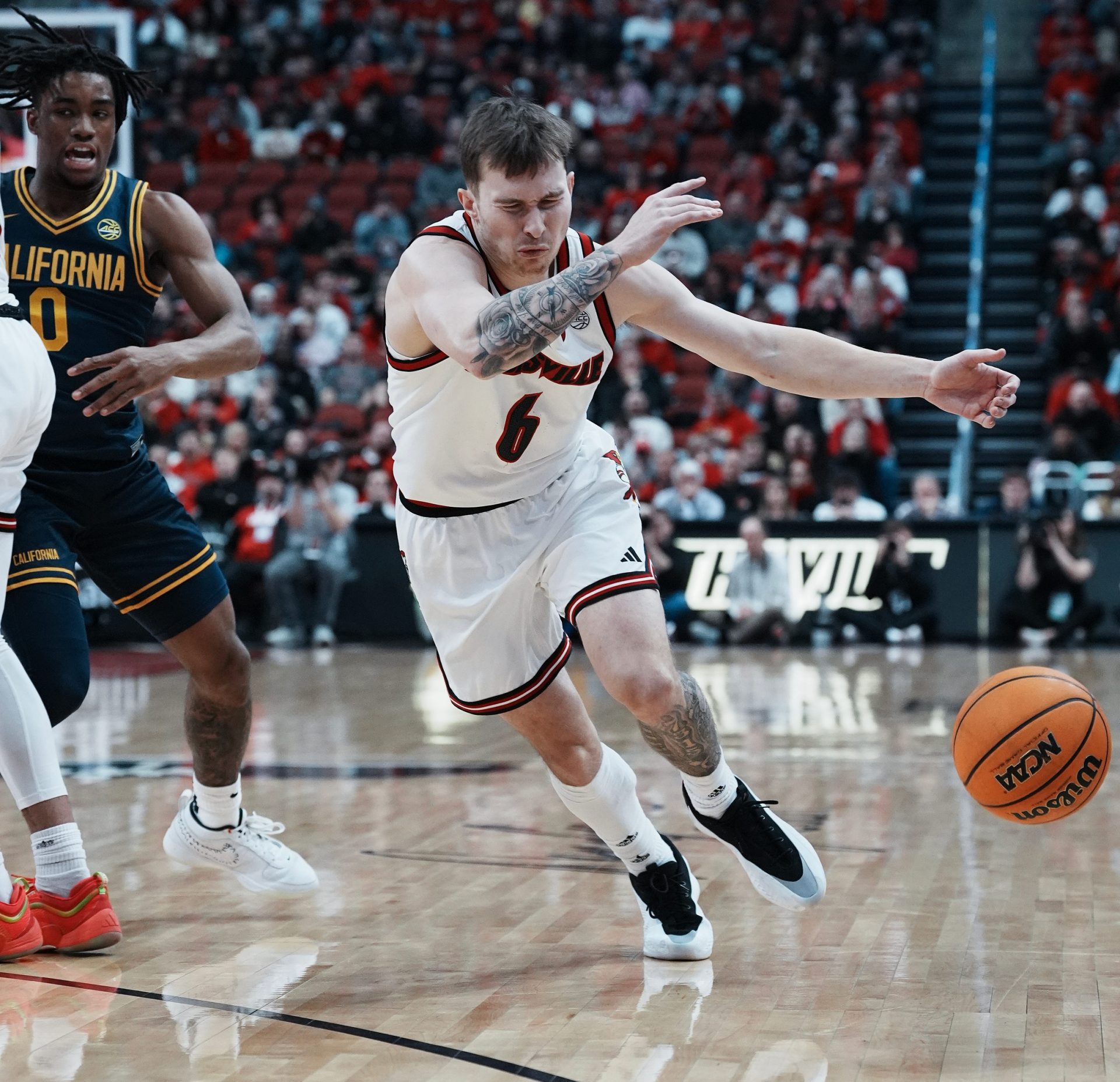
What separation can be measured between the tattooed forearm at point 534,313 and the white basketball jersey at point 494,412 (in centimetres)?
29

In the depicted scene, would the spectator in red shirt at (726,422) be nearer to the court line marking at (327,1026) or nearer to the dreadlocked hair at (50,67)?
the dreadlocked hair at (50,67)

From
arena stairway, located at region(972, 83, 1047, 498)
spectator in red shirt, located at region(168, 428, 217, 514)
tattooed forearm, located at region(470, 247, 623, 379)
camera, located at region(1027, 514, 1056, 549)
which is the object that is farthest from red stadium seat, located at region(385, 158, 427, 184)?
tattooed forearm, located at region(470, 247, 623, 379)

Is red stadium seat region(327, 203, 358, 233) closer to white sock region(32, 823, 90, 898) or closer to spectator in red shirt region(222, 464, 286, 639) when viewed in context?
spectator in red shirt region(222, 464, 286, 639)

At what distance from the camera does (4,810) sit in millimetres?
6020

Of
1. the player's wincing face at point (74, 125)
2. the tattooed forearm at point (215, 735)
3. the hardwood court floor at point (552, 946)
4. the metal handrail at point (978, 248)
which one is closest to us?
the hardwood court floor at point (552, 946)

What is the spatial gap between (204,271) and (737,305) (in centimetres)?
1226

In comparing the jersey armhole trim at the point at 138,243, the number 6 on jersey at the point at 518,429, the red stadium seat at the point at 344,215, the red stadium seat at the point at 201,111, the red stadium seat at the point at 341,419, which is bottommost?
the red stadium seat at the point at 341,419

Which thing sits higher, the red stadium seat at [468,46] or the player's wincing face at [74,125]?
the red stadium seat at [468,46]

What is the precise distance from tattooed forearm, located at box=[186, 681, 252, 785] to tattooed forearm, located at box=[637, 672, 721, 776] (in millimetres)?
1310

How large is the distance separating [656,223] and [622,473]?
2.93 ft

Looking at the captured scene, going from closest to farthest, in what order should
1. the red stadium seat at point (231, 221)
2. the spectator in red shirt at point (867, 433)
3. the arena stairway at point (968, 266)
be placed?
the spectator in red shirt at point (867, 433) < the arena stairway at point (968, 266) < the red stadium seat at point (231, 221)

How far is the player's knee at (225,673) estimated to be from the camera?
4.52m

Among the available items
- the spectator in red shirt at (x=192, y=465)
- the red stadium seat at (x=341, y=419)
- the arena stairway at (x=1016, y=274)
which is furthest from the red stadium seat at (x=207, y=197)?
the arena stairway at (x=1016, y=274)

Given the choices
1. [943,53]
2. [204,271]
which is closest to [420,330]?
[204,271]
